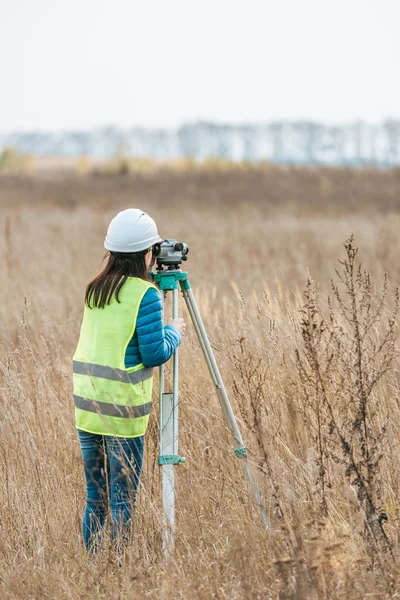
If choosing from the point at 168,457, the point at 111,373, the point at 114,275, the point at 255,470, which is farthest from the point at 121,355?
the point at 255,470

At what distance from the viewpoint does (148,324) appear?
9.38ft

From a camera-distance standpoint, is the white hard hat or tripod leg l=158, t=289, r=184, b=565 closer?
tripod leg l=158, t=289, r=184, b=565

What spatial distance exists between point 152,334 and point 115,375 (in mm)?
218

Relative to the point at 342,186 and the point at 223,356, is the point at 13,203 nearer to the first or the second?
the point at 342,186

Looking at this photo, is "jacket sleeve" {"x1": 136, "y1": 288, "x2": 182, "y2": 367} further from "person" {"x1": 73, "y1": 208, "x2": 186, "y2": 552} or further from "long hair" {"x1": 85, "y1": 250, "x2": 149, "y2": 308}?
"long hair" {"x1": 85, "y1": 250, "x2": 149, "y2": 308}

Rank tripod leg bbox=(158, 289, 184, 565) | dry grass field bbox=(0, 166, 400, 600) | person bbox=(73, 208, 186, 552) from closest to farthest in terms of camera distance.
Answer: dry grass field bbox=(0, 166, 400, 600)
tripod leg bbox=(158, 289, 184, 565)
person bbox=(73, 208, 186, 552)

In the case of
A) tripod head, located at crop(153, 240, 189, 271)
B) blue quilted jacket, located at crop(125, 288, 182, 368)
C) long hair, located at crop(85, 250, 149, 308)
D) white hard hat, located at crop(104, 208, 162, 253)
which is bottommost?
blue quilted jacket, located at crop(125, 288, 182, 368)

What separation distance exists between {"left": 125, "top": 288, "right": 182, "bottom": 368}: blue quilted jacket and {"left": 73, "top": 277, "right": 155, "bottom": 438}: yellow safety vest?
0.09ft

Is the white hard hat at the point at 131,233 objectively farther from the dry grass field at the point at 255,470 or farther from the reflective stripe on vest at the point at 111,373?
the dry grass field at the point at 255,470

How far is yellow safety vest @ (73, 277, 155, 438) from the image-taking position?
2.86 metres

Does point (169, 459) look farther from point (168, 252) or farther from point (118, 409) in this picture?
point (168, 252)

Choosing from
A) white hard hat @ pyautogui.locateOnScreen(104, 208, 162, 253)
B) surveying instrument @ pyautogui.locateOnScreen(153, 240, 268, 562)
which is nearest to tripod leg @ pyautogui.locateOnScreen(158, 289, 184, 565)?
surveying instrument @ pyautogui.locateOnScreen(153, 240, 268, 562)

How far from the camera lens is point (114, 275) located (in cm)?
294

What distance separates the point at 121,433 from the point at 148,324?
0.44 metres
